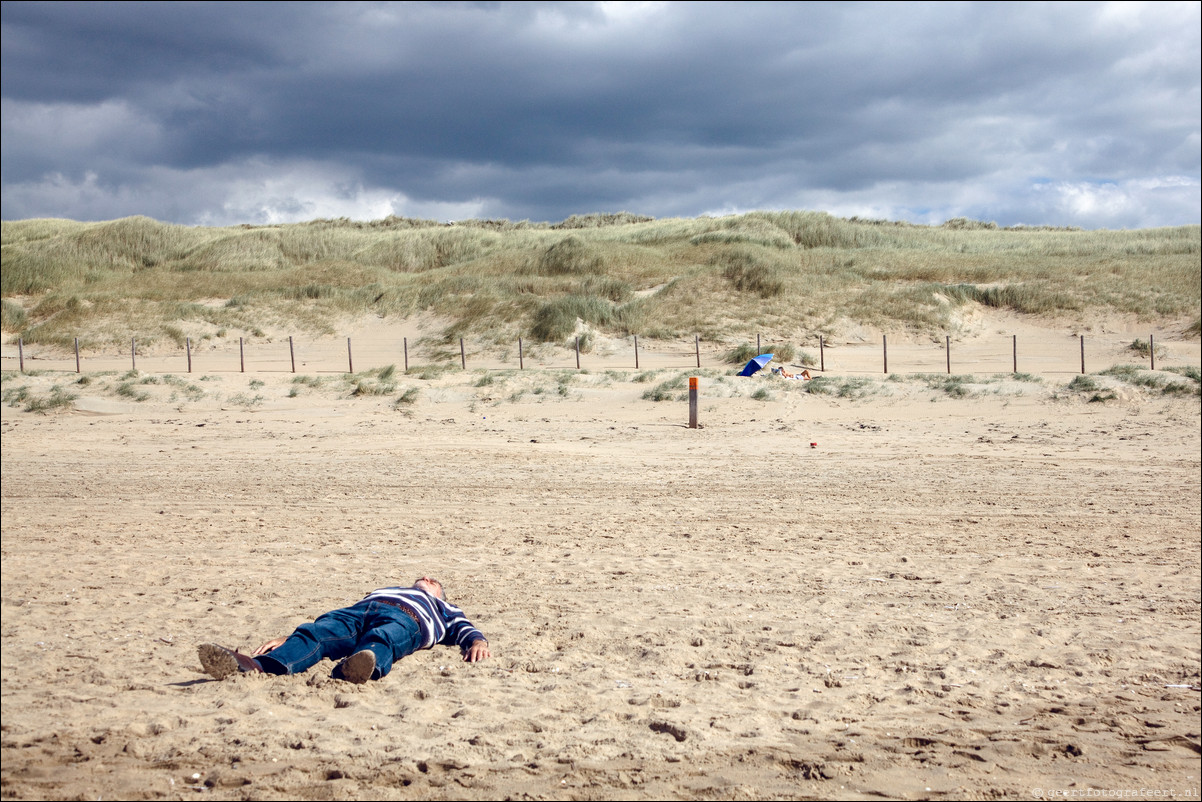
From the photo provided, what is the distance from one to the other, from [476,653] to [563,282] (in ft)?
111

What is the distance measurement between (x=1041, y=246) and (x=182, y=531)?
56380mm

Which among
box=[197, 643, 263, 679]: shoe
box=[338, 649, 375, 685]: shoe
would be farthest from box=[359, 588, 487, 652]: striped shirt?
box=[197, 643, 263, 679]: shoe

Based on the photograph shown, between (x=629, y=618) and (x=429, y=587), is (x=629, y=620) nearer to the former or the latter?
(x=629, y=618)

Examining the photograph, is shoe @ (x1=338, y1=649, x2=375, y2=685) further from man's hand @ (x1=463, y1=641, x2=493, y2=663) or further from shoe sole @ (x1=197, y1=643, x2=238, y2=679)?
man's hand @ (x1=463, y1=641, x2=493, y2=663)

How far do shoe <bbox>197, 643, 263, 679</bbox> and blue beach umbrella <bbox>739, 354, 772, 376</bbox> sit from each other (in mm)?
17513

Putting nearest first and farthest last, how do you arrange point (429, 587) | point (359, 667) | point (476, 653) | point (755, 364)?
point (359, 667) → point (476, 653) → point (429, 587) → point (755, 364)

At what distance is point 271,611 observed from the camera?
576cm

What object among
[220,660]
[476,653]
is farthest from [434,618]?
[220,660]

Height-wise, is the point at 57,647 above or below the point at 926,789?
above

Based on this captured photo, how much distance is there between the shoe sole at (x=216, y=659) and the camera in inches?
167

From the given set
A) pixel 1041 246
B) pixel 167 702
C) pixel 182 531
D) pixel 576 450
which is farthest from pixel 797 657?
pixel 1041 246

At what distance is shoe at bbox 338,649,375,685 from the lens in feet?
14.3

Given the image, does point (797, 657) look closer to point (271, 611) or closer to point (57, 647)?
point (271, 611)

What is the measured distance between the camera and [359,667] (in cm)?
438
